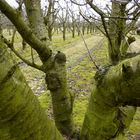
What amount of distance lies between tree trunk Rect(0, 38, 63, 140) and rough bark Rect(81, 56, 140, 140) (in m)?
0.66

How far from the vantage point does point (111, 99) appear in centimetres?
247

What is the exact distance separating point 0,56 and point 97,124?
173cm

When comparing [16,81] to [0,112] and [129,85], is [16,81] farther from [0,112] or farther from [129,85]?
[129,85]

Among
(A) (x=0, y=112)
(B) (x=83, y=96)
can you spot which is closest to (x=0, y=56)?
(A) (x=0, y=112)

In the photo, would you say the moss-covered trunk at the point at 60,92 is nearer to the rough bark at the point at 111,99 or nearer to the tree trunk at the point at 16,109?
the rough bark at the point at 111,99

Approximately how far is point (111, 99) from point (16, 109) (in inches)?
42.3

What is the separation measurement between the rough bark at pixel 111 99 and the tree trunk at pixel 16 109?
0.66 metres

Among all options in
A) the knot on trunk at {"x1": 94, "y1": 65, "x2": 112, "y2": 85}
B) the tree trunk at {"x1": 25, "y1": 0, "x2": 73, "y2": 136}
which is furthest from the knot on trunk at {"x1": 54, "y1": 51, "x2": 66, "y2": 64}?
the knot on trunk at {"x1": 94, "y1": 65, "x2": 112, "y2": 85}

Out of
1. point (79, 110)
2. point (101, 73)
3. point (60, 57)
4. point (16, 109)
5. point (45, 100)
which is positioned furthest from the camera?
point (45, 100)

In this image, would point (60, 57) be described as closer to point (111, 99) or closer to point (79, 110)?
point (111, 99)

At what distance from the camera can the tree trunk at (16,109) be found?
153 centimetres

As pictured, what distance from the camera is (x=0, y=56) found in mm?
1527

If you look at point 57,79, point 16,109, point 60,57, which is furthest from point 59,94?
point 16,109

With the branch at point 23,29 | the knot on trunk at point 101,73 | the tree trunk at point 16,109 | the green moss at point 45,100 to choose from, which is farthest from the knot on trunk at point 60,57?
the green moss at point 45,100
